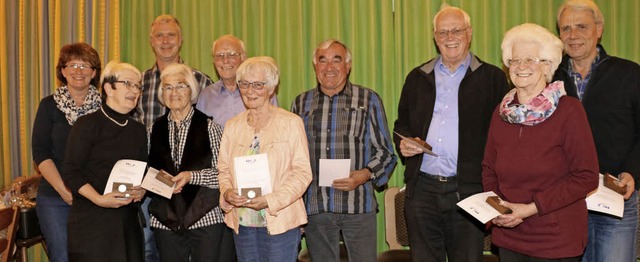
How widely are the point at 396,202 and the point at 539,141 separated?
2.20 metres

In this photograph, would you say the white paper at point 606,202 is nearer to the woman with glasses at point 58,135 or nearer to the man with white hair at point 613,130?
the man with white hair at point 613,130

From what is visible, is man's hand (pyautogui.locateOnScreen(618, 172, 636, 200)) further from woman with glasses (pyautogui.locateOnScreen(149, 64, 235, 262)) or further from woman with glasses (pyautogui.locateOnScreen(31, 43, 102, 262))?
woman with glasses (pyautogui.locateOnScreen(31, 43, 102, 262))

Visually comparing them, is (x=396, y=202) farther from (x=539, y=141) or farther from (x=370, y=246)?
(x=539, y=141)

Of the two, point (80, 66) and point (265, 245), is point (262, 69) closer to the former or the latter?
point (265, 245)

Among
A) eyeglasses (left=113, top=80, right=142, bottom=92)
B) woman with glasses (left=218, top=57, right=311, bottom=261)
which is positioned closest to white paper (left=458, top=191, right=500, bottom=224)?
woman with glasses (left=218, top=57, right=311, bottom=261)

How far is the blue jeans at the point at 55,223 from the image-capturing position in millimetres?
3830

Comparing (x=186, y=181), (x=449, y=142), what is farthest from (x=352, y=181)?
(x=186, y=181)

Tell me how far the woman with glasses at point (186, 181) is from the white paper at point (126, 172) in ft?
0.66

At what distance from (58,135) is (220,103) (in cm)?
114

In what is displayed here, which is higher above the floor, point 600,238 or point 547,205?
point 547,205

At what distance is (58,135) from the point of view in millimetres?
3883

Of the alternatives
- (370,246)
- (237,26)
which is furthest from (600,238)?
(237,26)

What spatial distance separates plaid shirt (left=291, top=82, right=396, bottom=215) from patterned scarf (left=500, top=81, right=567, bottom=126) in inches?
49.7

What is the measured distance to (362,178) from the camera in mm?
3639
